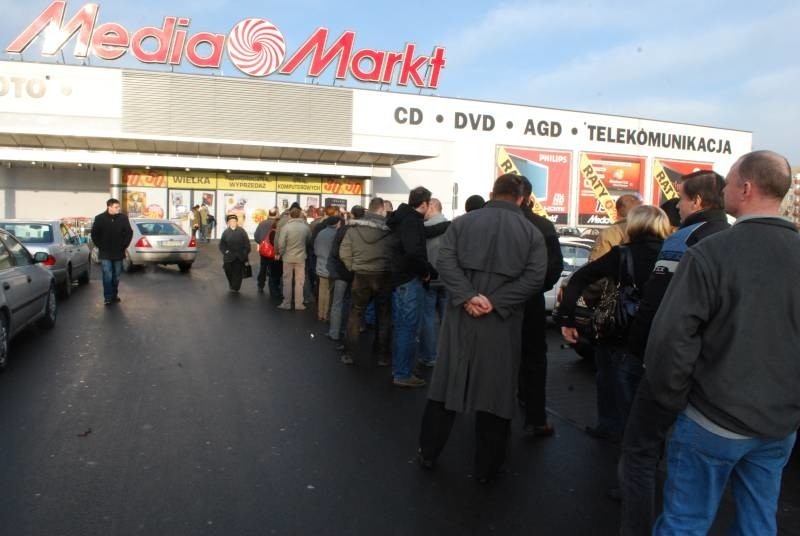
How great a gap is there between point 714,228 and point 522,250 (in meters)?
1.12

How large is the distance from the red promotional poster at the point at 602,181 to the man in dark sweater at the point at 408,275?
119ft

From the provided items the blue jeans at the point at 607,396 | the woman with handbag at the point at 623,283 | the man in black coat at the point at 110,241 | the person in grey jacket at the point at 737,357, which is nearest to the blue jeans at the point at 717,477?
the person in grey jacket at the point at 737,357

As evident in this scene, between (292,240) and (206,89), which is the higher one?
(206,89)

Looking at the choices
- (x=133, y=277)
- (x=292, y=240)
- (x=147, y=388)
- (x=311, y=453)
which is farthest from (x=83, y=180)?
(x=311, y=453)

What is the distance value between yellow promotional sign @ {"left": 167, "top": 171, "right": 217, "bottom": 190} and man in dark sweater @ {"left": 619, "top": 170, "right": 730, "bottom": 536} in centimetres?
3087

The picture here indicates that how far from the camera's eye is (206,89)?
109 ft

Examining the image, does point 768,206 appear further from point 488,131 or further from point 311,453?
point 488,131

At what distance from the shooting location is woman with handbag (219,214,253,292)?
13492mm

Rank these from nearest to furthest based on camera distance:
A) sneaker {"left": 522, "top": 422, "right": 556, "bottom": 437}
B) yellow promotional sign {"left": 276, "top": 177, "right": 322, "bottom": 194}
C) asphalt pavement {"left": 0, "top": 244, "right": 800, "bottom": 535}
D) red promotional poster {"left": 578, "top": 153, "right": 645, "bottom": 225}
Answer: asphalt pavement {"left": 0, "top": 244, "right": 800, "bottom": 535} < sneaker {"left": 522, "top": 422, "right": 556, "bottom": 437} < yellow promotional sign {"left": 276, "top": 177, "right": 322, "bottom": 194} < red promotional poster {"left": 578, "top": 153, "right": 645, "bottom": 225}

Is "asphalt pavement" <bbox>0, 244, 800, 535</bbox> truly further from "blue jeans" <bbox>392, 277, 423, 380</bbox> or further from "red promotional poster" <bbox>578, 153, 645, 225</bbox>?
"red promotional poster" <bbox>578, 153, 645, 225</bbox>

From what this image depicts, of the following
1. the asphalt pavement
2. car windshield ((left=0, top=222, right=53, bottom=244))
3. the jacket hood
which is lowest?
the asphalt pavement

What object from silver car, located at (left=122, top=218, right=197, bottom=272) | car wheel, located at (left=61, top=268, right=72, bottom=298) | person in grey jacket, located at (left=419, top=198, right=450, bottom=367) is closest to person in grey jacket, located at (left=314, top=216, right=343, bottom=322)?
person in grey jacket, located at (left=419, top=198, right=450, bottom=367)

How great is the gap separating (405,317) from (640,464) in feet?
11.6

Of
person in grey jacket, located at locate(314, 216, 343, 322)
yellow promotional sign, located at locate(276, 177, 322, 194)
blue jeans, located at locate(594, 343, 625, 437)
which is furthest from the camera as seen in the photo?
yellow promotional sign, located at locate(276, 177, 322, 194)
